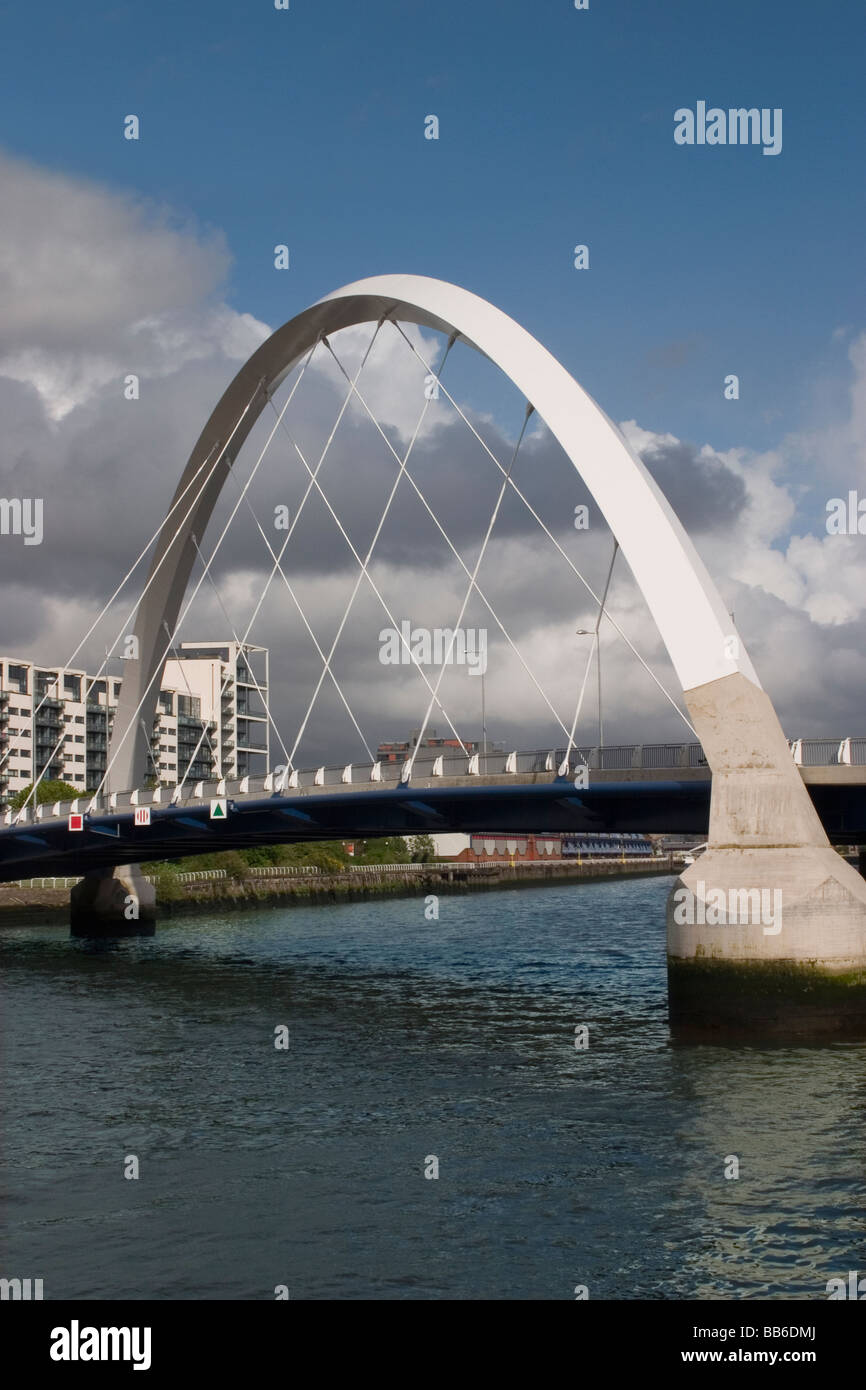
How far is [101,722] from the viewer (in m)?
155

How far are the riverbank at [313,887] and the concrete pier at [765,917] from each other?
5964 cm

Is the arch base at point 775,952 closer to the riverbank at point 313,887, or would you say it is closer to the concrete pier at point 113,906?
the concrete pier at point 113,906

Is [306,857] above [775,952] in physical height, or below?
A: below

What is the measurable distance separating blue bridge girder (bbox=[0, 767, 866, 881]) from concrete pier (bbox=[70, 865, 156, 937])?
7.78m

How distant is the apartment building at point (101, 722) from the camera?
13850cm

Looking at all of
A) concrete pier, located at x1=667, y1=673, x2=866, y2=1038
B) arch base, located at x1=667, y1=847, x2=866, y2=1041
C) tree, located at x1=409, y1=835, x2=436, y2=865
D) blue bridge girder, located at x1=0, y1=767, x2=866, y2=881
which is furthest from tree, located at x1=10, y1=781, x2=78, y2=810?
arch base, located at x1=667, y1=847, x2=866, y2=1041

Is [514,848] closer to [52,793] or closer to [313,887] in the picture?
[313,887]

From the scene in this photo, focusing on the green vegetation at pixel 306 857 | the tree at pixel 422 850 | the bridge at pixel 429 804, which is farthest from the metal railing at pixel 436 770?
the tree at pixel 422 850

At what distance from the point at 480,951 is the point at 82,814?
1753 cm

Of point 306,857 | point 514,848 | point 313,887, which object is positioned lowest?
point 313,887

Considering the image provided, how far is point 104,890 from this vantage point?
70125 mm

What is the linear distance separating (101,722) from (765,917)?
440 feet

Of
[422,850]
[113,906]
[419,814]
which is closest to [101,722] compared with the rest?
[422,850]
